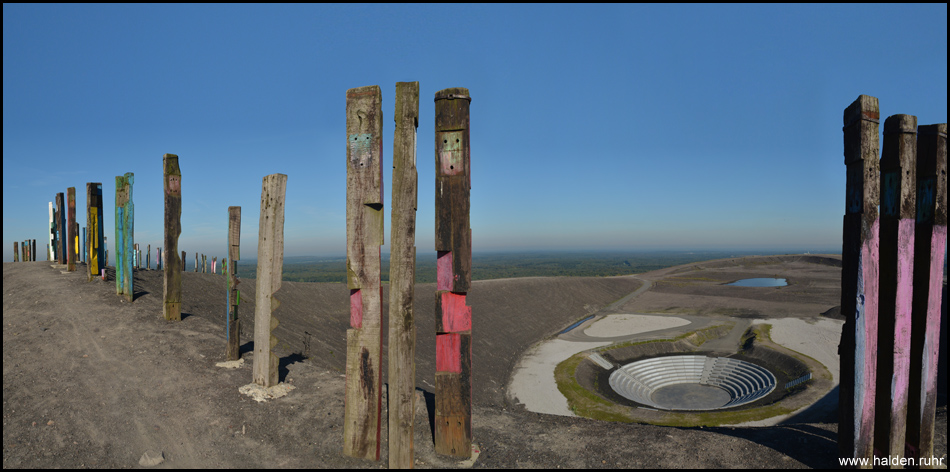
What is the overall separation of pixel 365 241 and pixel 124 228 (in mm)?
13019

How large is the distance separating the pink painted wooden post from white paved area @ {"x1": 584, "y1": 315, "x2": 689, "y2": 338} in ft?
91.5

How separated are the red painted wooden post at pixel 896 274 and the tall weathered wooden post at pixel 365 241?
277 inches

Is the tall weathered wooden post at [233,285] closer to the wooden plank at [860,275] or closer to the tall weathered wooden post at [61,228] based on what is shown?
the wooden plank at [860,275]

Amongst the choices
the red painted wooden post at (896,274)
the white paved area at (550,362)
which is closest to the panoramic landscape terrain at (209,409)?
the white paved area at (550,362)

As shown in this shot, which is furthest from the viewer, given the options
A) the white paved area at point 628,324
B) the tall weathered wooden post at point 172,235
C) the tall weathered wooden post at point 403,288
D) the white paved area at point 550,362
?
the white paved area at point 628,324

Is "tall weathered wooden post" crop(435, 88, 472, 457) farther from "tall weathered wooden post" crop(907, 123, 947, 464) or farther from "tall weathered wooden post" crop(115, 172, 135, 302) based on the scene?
"tall weathered wooden post" crop(115, 172, 135, 302)

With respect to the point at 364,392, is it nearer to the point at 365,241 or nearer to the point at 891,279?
the point at 365,241

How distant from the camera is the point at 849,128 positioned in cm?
641

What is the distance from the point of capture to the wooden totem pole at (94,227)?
17.2 meters

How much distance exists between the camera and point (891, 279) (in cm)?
631

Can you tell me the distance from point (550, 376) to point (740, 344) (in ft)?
51.3

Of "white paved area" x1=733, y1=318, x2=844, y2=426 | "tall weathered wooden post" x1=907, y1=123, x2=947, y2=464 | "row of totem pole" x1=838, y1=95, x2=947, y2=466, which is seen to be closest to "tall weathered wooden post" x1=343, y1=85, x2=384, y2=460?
"row of totem pole" x1=838, y1=95, x2=947, y2=466

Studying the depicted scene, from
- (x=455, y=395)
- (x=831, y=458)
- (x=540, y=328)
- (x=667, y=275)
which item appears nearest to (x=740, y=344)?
(x=540, y=328)

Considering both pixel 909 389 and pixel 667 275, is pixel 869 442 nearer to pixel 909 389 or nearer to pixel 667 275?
pixel 909 389
